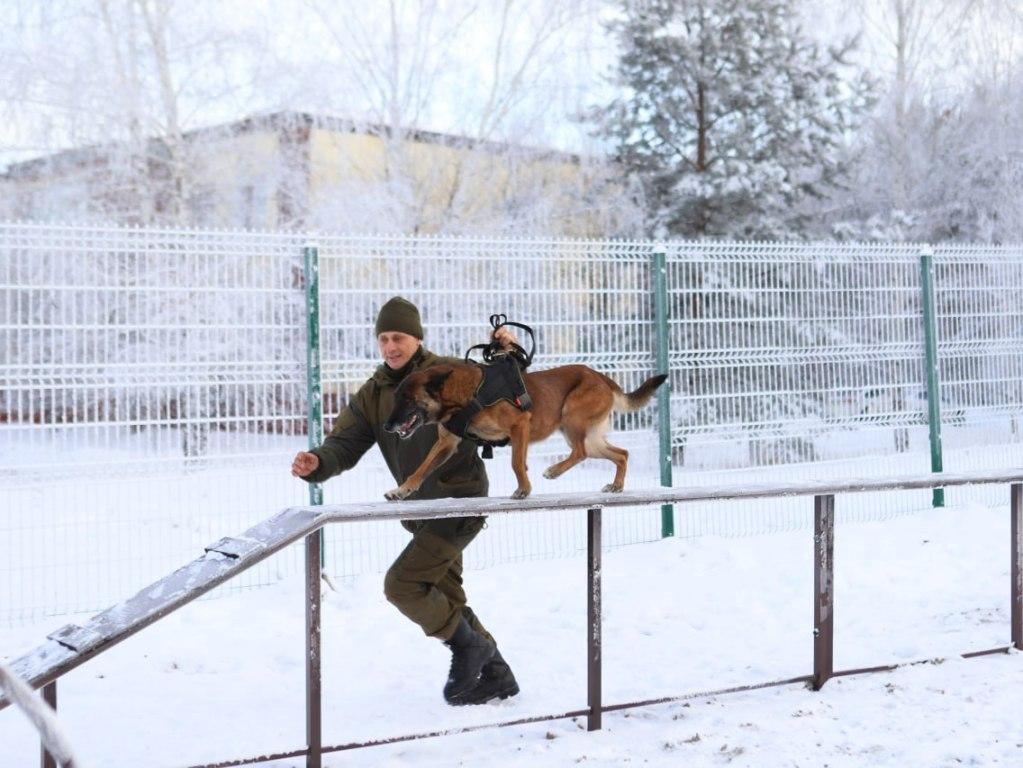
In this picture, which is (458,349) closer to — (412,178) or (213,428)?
(213,428)

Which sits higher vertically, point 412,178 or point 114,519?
point 412,178

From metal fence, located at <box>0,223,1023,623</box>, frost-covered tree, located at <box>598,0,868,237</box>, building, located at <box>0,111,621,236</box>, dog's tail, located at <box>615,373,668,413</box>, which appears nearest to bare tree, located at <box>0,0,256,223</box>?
building, located at <box>0,111,621,236</box>

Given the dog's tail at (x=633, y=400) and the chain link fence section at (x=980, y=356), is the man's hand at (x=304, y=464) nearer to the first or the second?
the dog's tail at (x=633, y=400)

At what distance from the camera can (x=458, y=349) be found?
25.8 feet

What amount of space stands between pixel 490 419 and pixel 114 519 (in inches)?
139

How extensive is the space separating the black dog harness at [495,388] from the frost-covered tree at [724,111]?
12328 mm

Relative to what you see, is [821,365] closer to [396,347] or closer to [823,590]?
[823,590]

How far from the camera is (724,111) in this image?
1686 cm

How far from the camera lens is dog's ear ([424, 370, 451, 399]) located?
4.19 metres

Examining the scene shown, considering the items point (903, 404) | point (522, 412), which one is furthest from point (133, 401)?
point (903, 404)

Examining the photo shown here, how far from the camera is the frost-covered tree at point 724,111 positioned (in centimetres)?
1642

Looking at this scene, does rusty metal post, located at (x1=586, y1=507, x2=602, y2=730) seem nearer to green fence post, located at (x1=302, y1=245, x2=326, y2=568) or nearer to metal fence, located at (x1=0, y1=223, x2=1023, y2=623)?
green fence post, located at (x1=302, y1=245, x2=326, y2=568)

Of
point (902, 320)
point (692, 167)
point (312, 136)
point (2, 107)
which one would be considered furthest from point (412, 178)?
point (902, 320)

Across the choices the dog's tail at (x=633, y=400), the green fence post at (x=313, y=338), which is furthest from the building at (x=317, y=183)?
the dog's tail at (x=633, y=400)
